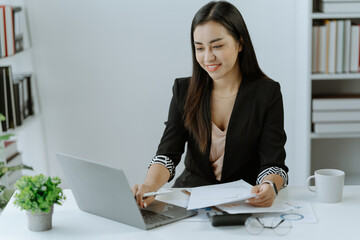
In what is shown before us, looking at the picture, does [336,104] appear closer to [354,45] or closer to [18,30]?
[354,45]

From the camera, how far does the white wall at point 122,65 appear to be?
318 centimetres

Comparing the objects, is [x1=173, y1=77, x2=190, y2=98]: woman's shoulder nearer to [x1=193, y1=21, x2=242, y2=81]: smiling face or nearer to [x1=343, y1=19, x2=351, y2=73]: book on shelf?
[x1=193, y1=21, x2=242, y2=81]: smiling face

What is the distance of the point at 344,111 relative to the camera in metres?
2.93

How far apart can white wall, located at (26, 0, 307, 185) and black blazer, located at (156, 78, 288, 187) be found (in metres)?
1.18

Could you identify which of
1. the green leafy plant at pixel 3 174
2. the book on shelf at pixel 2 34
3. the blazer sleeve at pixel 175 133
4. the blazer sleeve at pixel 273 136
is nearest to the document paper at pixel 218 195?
the blazer sleeve at pixel 273 136

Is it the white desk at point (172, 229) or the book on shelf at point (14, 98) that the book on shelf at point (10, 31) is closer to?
the book on shelf at point (14, 98)

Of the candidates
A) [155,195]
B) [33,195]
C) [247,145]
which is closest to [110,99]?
[247,145]

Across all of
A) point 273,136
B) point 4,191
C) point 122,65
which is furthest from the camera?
point 122,65

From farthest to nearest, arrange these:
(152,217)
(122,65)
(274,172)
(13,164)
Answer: (122,65) → (13,164) → (274,172) → (152,217)

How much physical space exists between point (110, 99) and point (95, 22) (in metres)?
0.48

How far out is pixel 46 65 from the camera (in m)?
3.24

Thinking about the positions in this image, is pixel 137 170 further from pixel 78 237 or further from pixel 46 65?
pixel 78 237

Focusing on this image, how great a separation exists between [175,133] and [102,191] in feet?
2.13

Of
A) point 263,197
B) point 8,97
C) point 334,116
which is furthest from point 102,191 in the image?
point 334,116
